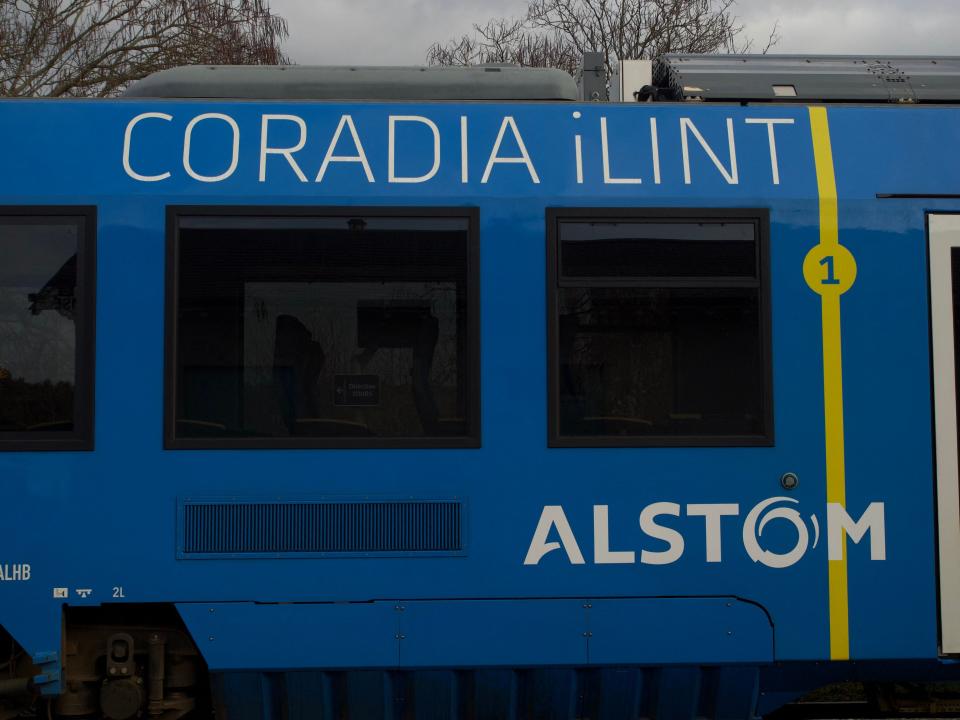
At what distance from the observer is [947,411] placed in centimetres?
453

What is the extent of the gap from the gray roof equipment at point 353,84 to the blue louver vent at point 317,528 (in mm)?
2002

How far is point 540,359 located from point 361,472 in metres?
0.95

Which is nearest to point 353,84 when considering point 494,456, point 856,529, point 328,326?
→ point 328,326

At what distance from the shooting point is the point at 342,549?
441 centimetres

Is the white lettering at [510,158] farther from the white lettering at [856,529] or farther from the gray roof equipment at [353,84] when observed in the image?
the white lettering at [856,529]

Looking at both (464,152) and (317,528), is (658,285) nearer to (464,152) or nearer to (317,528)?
(464,152)

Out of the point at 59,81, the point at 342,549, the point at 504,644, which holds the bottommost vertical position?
the point at 504,644

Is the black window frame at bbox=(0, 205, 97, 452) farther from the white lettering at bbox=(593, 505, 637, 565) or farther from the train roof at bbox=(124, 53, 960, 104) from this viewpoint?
the white lettering at bbox=(593, 505, 637, 565)

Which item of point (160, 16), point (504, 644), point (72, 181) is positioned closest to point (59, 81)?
point (160, 16)

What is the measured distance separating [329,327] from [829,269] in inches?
90.8

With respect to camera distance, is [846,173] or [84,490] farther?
[846,173]

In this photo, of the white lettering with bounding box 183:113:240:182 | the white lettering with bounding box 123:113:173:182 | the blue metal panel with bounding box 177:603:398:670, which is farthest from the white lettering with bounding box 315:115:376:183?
the blue metal panel with bounding box 177:603:398:670

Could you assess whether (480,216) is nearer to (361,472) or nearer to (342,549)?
(361,472)

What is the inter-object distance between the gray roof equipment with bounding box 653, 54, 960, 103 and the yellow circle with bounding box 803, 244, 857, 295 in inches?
35.6
